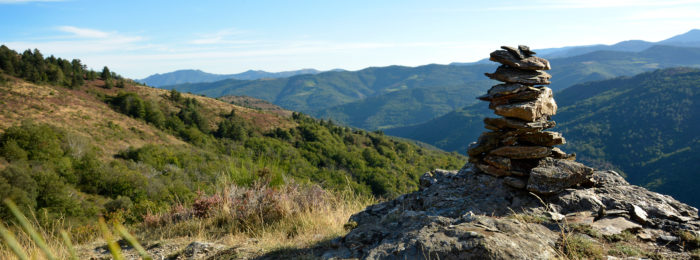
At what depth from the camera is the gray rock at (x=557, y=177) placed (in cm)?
480

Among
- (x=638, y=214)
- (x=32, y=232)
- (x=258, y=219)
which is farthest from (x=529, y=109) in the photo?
(x=32, y=232)

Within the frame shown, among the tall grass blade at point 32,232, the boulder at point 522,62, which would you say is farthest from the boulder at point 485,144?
the tall grass blade at point 32,232

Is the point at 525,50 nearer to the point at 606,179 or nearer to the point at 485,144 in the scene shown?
the point at 485,144

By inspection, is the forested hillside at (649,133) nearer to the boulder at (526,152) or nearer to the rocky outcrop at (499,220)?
the boulder at (526,152)

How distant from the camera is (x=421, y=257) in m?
3.02

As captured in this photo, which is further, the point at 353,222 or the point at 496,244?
the point at 353,222

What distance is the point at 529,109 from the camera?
5.49m

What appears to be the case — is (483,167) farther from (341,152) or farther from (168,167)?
(341,152)

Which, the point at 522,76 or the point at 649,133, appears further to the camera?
the point at 649,133

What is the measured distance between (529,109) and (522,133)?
446 millimetres

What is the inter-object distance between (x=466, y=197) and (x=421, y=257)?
2.54m

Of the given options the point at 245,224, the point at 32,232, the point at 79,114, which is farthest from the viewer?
the point at 79,114

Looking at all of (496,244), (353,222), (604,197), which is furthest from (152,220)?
(604,197)

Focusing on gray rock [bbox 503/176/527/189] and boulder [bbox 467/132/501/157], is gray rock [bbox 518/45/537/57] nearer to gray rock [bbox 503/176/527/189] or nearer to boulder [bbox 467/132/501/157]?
boulder [bbox 467/132/501/157]
